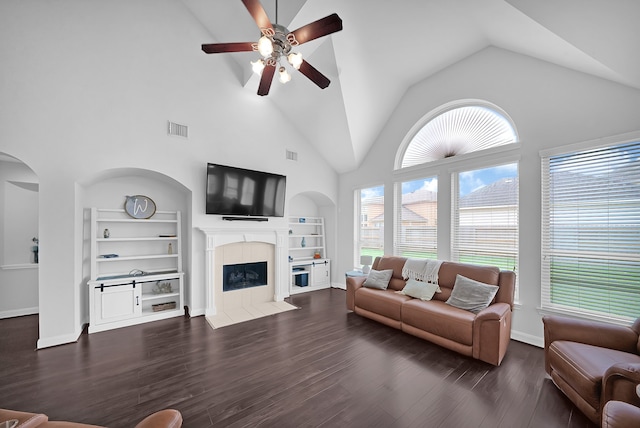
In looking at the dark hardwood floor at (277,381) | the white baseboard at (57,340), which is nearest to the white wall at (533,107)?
the dark hardwood floor at (277,381)

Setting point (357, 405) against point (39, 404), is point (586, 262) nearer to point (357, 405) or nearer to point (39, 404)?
point (357, 405)

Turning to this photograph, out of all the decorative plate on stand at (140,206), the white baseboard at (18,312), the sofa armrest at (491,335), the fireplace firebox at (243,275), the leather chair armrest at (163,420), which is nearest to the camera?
the leather chair armrest at (163,420)

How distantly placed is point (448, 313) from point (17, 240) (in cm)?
696

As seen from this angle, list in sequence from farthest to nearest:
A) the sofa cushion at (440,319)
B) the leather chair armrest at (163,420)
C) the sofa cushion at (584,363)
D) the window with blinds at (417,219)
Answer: the window with blinds at (417,219), the sofa cushion at (440,319), the sofa cushion at (584,363), the leather chair armrest at (163,420)

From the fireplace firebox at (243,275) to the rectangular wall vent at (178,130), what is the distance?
2.44 m

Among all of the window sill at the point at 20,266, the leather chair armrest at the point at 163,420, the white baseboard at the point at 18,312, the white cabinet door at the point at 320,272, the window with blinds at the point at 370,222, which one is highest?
the window with blinds at the point at 370,222

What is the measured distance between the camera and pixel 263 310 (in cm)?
441

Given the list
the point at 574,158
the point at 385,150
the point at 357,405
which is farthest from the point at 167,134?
the point at 574,158

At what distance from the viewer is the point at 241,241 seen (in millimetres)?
4594

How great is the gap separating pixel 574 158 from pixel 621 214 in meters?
0.77

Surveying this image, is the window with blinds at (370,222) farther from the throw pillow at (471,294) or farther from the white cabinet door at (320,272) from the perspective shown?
the throw pillow at (471,294)

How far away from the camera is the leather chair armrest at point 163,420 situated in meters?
1.10

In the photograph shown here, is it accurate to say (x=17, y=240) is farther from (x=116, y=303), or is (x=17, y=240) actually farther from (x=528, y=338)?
(x=528, y=338)

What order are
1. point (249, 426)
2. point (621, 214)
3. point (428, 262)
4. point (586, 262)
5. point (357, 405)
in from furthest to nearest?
1. point (428, 262)
2. point (586, 262)
3. point (621, 214)
4. point (357, 405)
5. point (249, 426)
